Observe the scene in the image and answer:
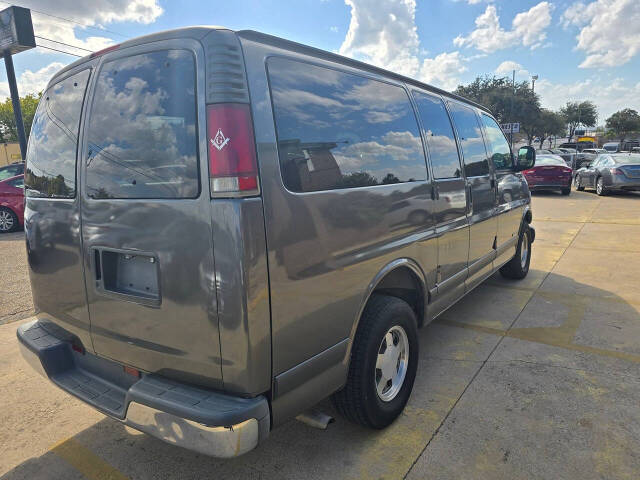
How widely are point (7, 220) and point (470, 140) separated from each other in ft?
35.3

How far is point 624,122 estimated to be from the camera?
226 ft

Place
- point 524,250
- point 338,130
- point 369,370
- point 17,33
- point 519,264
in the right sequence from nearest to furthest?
point 338,130
point 369,370
point 519,264
point 524,250
point 17,33

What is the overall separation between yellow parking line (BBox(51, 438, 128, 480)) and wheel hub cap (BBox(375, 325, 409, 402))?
4.96 feet

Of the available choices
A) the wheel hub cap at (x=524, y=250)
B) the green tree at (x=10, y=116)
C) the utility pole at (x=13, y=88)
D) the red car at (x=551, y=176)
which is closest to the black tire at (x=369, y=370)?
the wheel hub cap at (x=524, y=250)

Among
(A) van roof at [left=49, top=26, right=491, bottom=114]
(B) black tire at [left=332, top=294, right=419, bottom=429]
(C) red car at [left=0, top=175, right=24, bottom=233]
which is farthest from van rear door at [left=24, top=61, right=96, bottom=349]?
(C) red car at [left=0, top=175, right=24, bottom=233]

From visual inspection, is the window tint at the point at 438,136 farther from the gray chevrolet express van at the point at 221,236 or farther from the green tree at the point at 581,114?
the green tree at the point at 581,114

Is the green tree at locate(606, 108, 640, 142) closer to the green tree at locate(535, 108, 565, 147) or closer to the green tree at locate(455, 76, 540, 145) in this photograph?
the green tree at locate(535, 108, 565, 147)

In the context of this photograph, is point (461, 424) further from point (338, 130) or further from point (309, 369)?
point (338, 130)

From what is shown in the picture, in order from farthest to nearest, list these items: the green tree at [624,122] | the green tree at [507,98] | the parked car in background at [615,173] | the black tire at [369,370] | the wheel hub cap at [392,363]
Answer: the green tree at [624,122]
the green tree at [507,98]
the parked car in background at [615,173]
the wheel hub cap at [392,363]
the black tire at [369,370]

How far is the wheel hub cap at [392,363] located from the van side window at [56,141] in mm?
1943

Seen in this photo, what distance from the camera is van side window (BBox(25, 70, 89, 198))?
2.34 meters

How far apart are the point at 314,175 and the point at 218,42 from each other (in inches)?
27.5

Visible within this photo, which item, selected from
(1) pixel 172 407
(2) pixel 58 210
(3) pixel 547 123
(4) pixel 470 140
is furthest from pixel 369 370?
(3) pixel 547 123

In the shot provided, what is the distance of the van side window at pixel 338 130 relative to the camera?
2020mm
